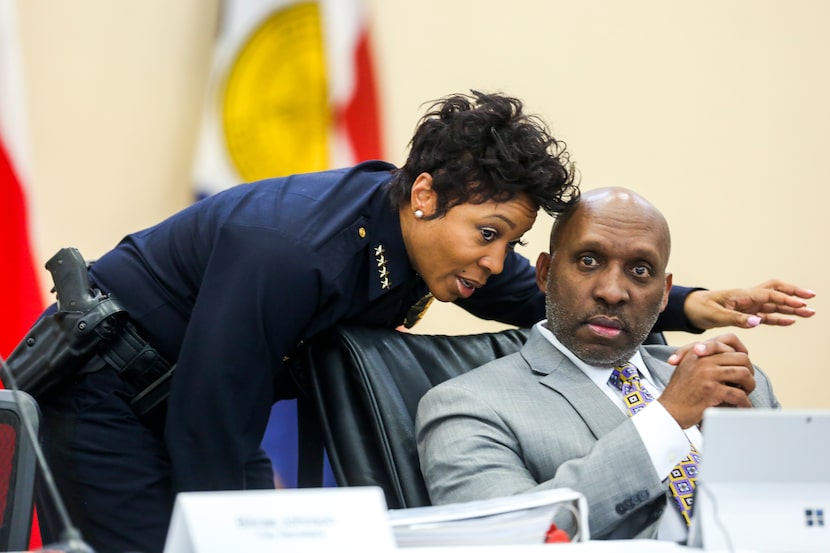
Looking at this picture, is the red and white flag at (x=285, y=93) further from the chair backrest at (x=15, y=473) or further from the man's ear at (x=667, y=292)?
the chair backrest at (x=15, y=473)

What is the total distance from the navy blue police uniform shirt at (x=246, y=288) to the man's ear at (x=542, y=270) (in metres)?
0.29

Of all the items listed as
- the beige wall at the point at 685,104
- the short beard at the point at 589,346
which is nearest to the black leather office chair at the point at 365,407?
the short beard at the point at 589,346

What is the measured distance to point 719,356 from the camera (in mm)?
1772

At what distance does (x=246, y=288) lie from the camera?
1.72 m

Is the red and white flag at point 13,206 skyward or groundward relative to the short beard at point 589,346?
skyward

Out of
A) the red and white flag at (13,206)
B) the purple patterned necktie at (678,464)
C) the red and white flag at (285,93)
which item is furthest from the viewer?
the red and white flag at (285,93)

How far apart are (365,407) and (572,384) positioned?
0.39m

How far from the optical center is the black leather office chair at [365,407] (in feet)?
6.10

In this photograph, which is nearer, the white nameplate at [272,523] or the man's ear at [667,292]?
the white nameplate at [272,523]

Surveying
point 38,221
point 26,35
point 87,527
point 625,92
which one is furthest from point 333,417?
point 625,92

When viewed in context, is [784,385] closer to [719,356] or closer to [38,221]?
[719,356]

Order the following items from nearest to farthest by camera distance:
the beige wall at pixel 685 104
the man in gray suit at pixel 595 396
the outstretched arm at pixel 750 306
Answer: the man in gray suit at pixel 595 396, the outstretched arm at pixel 750 306, the beige wall at pixel 685 104

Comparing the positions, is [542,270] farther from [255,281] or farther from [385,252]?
[255,281]

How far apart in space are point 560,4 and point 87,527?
2.48 m
